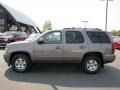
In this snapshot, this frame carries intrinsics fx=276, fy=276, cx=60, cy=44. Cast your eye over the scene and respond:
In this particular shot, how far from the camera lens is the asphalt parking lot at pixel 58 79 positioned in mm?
8727

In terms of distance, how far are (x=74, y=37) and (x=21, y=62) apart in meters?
2.38

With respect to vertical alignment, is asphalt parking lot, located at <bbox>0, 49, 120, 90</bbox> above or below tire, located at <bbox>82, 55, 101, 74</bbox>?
below

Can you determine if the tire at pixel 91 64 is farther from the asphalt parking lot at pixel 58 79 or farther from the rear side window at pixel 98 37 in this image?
the rear side window at pixel 98 37

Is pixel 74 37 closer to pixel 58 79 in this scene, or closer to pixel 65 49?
pixel 65 49

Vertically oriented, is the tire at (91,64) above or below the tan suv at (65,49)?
below

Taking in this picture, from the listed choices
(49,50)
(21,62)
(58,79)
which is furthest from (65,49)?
(21,62)

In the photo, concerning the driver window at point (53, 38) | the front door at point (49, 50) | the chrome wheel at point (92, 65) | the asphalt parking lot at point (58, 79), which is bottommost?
the asphalt parking lot at point (58, 79)

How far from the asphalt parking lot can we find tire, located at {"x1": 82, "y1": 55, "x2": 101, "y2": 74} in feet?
0.82

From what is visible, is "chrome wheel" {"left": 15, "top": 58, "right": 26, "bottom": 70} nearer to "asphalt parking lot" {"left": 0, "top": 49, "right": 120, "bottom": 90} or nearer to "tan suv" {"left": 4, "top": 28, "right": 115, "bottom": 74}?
"tan suv" {"left": 4, "top": 28, "right": 115, "bottom": 74}

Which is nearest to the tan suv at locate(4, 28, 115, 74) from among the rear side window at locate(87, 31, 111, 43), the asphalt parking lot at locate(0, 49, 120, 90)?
the rear side window at locate(87, 31, 111, 43)

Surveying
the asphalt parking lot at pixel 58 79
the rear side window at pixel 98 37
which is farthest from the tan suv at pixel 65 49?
the asphalt parking lot at pixel 58 79

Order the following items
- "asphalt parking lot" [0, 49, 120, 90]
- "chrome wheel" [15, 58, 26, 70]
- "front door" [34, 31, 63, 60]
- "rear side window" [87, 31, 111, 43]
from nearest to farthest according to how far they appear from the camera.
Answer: "asphalt parking lot" [0, 49, 120, 90] < "front door" [34, 31, 63, 60] < "chrome wheel" [15, 58, 26, 70] < "rear side window" [87, 31, 111, 43]

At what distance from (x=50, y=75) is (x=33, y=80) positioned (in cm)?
116

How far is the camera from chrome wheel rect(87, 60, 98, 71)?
1123cm
